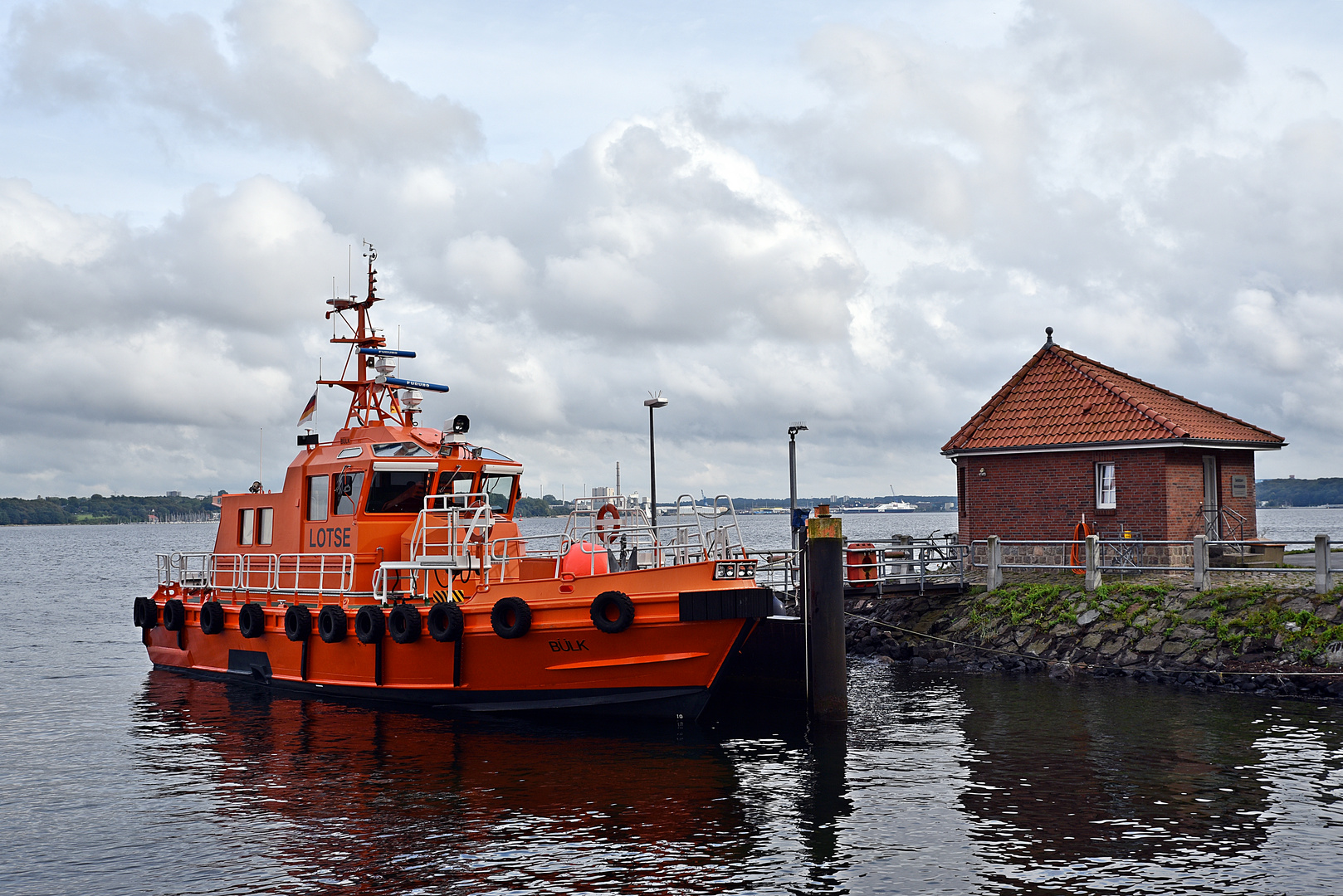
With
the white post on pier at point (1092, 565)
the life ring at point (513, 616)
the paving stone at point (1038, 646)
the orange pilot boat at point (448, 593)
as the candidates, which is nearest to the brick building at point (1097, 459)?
the white post on pier at point (1092, 565)

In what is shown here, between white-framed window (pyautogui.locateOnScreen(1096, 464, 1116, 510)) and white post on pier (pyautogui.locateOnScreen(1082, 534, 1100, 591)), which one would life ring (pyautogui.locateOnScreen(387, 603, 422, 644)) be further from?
white-framed window (pyautogui.locateOnScreen(1096, 464, 1116, 510))

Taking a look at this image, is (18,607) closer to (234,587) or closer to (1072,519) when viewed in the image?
(234,587)

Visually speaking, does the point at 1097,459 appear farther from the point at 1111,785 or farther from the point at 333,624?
the point at 333,624

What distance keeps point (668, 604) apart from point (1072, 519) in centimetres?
1352

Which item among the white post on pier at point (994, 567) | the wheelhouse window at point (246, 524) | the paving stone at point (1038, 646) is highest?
the wheelhouse window at point (246, 524)

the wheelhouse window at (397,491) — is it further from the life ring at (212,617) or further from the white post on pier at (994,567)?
the white post on pier at (994,567)

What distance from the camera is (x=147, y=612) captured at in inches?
944

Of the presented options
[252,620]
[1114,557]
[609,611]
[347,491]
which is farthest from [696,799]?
[1114,557]

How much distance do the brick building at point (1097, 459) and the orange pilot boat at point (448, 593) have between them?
1063cm

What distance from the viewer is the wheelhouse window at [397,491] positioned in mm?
19391

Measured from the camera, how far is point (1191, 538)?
24.4 meters

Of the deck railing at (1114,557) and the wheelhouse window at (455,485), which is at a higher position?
the wheelhouse window at (455,485)

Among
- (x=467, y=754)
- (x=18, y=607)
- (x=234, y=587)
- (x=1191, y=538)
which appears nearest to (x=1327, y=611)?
(x=1191, y=538)

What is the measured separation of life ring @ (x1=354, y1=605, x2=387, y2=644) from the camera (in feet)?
58.7
